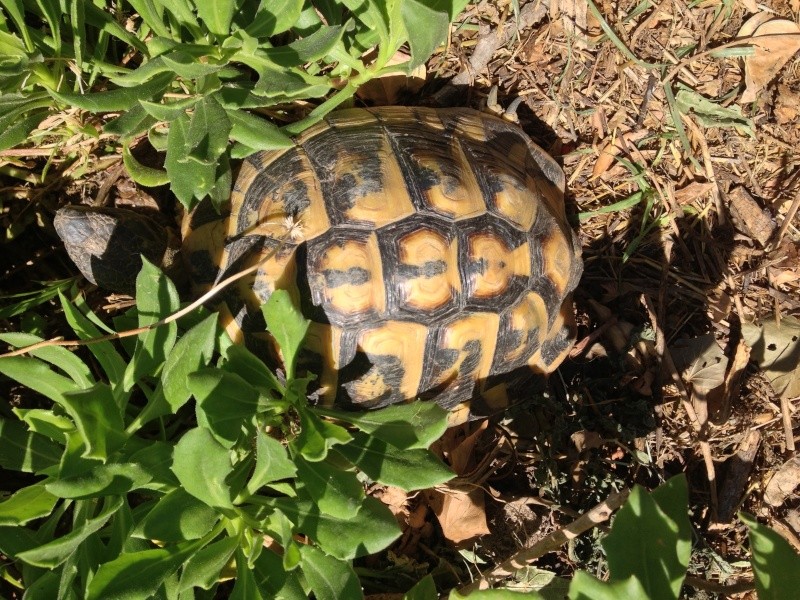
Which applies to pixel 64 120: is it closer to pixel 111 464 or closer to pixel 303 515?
pixel 111 464

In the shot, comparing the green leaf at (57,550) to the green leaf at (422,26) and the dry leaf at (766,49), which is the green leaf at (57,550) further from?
the dry leaf at (766,49)

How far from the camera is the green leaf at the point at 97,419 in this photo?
182cm

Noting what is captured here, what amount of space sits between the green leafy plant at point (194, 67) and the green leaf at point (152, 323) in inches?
10.4

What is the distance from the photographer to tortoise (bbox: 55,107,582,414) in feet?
8.13

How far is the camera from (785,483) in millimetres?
3107

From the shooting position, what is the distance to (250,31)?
237 cm

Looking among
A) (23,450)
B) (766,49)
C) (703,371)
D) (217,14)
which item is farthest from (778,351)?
(23,450)

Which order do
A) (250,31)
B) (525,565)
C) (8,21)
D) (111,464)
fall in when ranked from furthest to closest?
(525,565) → (8,21) → (250,31) → (111,464)

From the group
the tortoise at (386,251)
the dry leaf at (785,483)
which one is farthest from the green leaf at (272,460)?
the dry leaf at (785,483)

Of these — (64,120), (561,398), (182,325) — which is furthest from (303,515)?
(64,120)

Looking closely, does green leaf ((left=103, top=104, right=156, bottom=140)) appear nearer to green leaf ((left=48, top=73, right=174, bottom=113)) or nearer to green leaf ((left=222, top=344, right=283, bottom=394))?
green leaf ((left=48, top=73, right=174, bottom=113))

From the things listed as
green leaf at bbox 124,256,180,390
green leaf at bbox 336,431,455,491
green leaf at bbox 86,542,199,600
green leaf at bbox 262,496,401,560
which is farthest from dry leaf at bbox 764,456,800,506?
green leaf at bbox 124,256,180,390

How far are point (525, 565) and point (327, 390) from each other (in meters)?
1.02

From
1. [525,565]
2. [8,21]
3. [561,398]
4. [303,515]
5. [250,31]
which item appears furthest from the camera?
[561,398]
